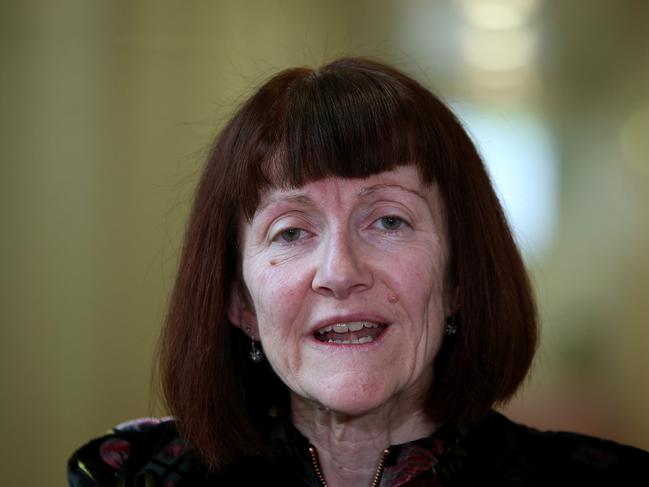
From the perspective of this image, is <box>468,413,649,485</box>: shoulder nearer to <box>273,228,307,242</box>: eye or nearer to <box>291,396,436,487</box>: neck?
<box>291,396,436,487</box>: neck

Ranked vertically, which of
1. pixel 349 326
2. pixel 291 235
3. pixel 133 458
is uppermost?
pixel 291 235

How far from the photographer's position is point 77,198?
3.07 m

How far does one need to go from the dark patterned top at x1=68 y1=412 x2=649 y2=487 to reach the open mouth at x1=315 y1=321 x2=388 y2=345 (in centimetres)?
23

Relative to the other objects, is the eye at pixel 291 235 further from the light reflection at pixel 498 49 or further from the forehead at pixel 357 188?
Answer: the light reflection at pixel 498 49

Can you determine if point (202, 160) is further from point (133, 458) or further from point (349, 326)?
point (349, 326)

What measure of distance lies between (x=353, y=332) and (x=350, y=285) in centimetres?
10

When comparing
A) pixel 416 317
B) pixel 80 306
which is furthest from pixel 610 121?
pixel 416 317

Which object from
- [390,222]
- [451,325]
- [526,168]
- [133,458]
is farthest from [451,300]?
[526,168]

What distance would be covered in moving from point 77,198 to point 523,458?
2.17m

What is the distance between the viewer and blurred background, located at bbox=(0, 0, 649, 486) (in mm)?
2963

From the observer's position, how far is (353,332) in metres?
1.31

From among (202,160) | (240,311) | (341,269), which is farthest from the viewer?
(202,160)

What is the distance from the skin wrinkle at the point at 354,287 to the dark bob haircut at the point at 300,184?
4 cm

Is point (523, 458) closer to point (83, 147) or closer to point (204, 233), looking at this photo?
point (204, 233)
